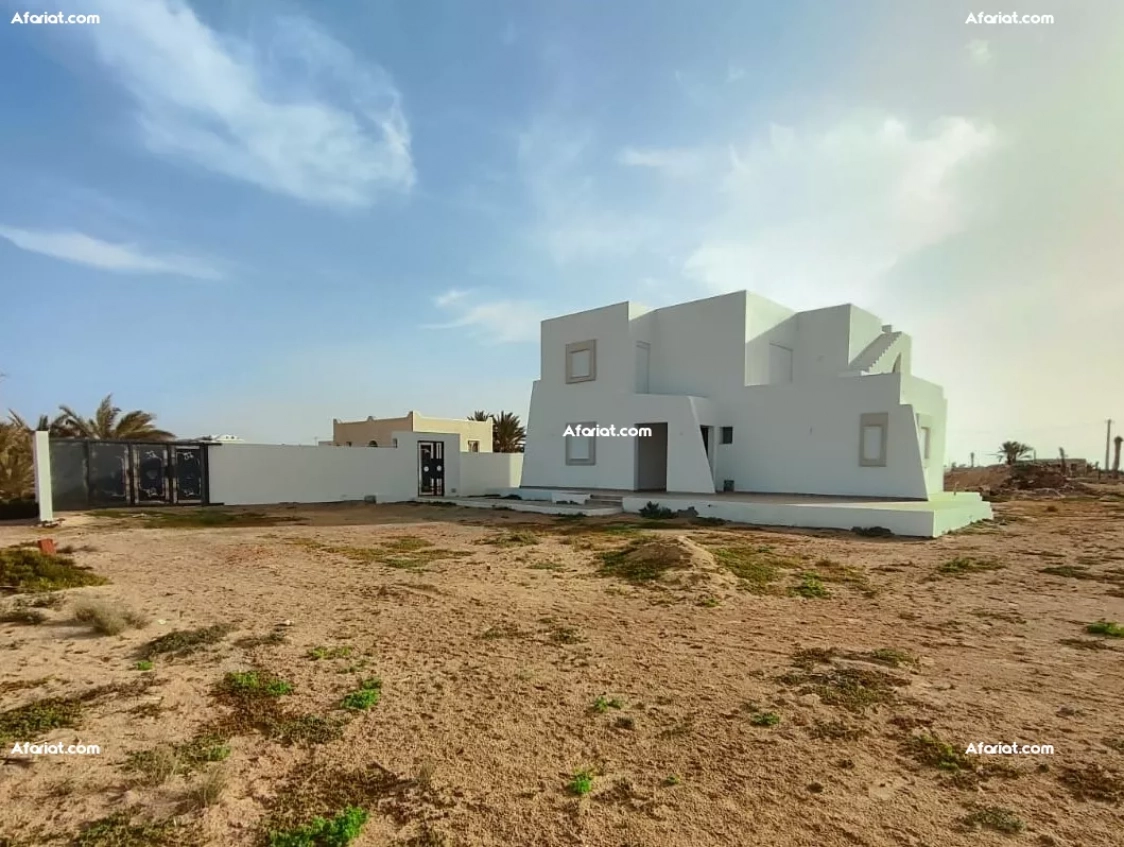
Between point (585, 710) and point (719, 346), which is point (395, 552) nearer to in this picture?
point (585, 710)

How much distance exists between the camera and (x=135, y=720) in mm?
3812

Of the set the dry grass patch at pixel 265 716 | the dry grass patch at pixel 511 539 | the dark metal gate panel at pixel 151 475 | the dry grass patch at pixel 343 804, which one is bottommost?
the dry grass patch at pixel 511 539

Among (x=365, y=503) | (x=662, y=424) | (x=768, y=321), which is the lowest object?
(x=365, y=503)

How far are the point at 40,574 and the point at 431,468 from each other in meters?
16.0

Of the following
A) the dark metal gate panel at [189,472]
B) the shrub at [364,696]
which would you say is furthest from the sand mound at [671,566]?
the dark metal gate panel at [189,472]

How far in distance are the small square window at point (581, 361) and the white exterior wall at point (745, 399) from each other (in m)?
0.24

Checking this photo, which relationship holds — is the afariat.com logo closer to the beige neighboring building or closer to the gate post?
the gate post

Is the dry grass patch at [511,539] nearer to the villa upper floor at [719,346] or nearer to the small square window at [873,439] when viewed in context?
the villa upper floor at [719,346]

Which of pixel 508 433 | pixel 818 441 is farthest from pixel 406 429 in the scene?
pixel 818 441

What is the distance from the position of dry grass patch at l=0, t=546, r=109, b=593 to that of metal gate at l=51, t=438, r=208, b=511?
10.2 meters

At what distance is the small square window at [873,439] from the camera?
16.1m

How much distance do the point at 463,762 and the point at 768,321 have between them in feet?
65.5

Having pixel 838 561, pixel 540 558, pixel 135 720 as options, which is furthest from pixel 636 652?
pixel 838 561

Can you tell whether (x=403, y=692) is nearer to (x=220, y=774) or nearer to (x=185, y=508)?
(x=220, y=774)
